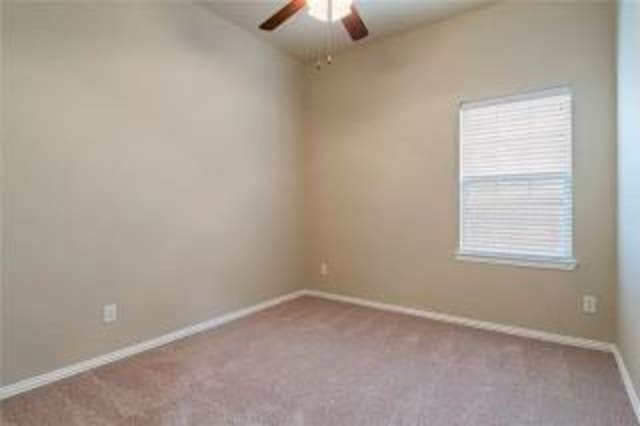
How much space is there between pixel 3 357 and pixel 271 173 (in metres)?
2.65

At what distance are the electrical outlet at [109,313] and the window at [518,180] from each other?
2974 mm

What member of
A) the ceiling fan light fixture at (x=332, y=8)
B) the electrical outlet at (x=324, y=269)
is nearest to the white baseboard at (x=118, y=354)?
the electrical outlet at (x=324, y=269)

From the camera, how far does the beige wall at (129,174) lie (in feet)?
6.98

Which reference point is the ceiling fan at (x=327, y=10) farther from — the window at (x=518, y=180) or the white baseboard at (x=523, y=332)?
the white baseboard at (x=523, y=332)

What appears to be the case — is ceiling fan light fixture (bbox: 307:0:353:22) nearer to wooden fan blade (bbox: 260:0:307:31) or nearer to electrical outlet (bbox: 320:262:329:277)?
wooden fan blade (bbox: 260:0:307:31)

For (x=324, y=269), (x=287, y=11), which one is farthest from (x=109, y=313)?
(x=287, y=11)

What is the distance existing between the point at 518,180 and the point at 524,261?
70cm

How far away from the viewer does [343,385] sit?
7.12ft

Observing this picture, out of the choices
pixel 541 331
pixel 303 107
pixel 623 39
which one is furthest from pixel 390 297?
pixel 623 39

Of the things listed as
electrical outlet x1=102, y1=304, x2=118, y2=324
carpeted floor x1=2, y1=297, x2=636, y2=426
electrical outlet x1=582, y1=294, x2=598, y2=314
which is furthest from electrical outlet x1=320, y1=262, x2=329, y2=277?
electrical outlet x1=582, y1=294, x2=598, y2=314

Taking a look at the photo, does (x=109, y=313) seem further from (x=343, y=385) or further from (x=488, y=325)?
(x=488, y=325)

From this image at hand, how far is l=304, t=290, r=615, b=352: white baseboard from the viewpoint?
2686 millimetres

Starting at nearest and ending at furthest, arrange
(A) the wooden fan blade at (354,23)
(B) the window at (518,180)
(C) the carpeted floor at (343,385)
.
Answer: (C) the carpeted floor at (343,385)
(A) the wooden fan blade at (354,23)
(B) the window at (518,180)

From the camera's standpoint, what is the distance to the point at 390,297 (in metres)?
3.71
